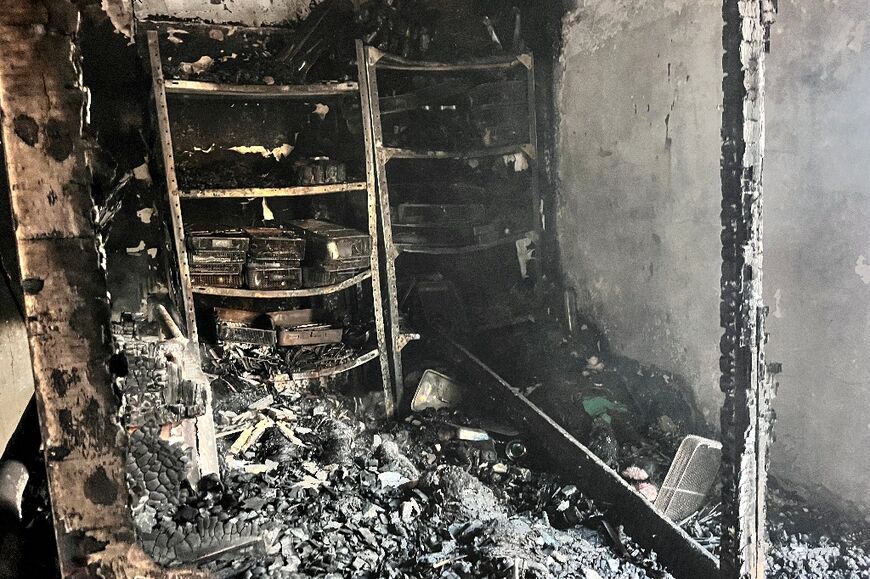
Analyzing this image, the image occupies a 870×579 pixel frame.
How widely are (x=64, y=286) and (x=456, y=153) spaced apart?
10.1 feet

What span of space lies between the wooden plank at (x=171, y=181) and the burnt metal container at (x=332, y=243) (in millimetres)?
698

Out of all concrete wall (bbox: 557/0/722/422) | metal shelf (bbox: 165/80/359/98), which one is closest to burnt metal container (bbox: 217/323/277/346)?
metal shelf (bbox: 165/80/359/98)

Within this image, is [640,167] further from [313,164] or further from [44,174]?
[44,174]

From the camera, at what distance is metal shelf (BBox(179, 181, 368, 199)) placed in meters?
3.28

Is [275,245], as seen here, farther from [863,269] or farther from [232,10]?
[863,269]

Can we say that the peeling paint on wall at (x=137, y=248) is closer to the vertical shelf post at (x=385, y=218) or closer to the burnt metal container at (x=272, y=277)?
the burnt metal container at (x=272, y=277)

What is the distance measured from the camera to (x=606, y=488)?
2701 millimetres

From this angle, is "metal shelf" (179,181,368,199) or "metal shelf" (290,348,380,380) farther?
"metal shelf" (290,348,380,380)

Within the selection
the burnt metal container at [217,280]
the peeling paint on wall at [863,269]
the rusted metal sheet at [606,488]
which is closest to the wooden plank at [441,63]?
the burnt metal container at [217,280]

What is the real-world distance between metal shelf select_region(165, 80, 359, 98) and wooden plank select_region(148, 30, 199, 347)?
0.09 meters

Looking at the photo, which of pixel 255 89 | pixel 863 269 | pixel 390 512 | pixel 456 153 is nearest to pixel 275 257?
pixel 255 89

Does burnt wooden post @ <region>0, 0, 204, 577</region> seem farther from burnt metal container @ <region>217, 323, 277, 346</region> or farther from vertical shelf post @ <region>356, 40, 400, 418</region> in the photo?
vertical shelf post @ <region>356, 40, 400, 418</region>

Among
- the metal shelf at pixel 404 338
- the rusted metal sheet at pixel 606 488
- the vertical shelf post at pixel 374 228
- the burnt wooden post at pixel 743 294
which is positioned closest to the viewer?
the burnt wooden post at pixel 743 294

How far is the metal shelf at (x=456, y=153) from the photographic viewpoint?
372 centimetres
